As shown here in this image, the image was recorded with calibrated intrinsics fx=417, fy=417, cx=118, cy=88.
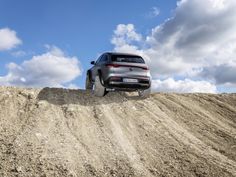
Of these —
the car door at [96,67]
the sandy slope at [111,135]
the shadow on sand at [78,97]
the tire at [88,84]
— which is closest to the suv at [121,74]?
the car door at [96,67]

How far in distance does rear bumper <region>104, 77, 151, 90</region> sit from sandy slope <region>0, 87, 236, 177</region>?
0.63m

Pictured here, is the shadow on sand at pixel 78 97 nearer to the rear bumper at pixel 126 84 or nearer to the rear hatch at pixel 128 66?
the rear bumper at pixel 126 84

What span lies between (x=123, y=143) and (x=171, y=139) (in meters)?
1.71

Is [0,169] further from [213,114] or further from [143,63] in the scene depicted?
[213,114]

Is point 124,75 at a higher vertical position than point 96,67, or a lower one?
lower

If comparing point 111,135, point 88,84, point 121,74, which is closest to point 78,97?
point 121,74

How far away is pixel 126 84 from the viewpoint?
16.3m

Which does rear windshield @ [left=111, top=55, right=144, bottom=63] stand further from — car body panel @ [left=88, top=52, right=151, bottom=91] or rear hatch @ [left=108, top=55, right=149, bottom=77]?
car body panel @ [left=88, top=52, right=151, bottom=91]

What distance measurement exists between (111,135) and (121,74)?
11.3 ft

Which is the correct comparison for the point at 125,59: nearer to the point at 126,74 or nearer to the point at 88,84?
the point at 126,74

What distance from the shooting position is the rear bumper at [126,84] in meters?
16.1

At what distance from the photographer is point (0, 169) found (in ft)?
36.8

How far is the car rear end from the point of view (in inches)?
635

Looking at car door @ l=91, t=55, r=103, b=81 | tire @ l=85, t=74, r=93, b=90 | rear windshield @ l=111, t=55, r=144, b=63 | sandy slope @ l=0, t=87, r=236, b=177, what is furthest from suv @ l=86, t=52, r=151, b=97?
tire @ l=85, t=74, r=93, b=90
